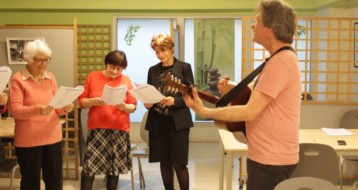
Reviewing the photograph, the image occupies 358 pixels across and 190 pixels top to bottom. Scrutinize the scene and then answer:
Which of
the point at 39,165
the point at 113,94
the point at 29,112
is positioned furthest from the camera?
the point at 113,94

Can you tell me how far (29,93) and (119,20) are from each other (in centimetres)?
396

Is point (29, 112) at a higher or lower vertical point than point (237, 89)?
lower

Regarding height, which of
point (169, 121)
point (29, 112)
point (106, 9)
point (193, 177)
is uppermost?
point (106, 9)

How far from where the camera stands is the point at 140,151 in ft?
13.8

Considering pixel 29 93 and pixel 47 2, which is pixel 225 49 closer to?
pixel 47 2

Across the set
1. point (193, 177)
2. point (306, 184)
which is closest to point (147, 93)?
point (306, 184)

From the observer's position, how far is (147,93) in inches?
116

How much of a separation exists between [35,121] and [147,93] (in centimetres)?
77

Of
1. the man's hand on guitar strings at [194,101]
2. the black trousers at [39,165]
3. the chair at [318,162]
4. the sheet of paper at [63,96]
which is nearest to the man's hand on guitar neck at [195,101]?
the man's hand on guitar strings at [194,101]

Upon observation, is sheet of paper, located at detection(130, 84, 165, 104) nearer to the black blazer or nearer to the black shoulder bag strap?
the black blazer

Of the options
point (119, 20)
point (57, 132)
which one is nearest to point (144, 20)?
point (119, 20)

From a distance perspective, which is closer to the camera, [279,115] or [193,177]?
[279,115]

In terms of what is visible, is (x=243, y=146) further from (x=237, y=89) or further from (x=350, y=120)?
(x=350, y=120)

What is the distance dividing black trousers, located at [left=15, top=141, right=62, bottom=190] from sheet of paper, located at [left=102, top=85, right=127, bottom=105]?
47 cm
